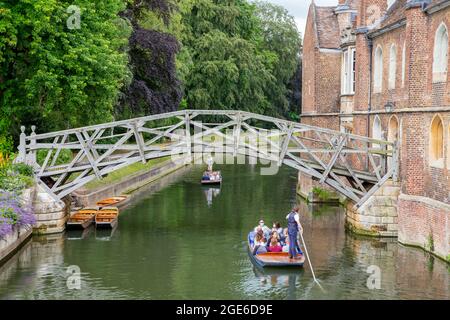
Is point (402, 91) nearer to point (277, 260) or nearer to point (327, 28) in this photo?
point (277, 260)

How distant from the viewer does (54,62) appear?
82.1 ft

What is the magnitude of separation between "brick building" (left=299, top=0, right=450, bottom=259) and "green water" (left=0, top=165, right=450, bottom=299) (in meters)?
1.38

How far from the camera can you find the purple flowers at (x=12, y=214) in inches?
733

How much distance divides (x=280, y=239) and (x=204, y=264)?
2284 mm

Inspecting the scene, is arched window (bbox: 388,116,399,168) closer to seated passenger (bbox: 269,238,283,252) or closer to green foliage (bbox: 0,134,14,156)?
seated passenger (bbox: 269,238,283,252)

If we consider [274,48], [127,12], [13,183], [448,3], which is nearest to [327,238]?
[448,3]

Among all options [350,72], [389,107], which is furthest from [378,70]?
[350,72]

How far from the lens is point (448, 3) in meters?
18.7

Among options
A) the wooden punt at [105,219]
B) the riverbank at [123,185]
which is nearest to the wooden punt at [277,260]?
the wooden punt at [105,219]

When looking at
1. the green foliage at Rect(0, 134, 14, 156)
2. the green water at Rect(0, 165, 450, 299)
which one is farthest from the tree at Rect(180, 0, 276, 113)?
the green water at Rect(0, 165, 450, 299)

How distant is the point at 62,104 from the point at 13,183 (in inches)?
259

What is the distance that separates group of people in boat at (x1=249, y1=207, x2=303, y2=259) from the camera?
18609mm

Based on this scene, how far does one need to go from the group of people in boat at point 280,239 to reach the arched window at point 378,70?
Result: 27.0 ft

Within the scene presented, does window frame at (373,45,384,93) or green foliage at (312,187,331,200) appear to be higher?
window frame at (373,45,384,93)
